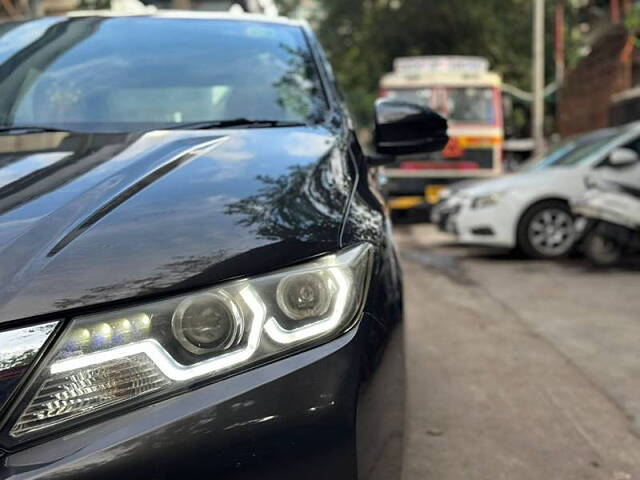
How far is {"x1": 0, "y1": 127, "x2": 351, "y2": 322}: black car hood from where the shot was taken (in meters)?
1.26

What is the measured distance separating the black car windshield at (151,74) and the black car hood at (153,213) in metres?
0.43

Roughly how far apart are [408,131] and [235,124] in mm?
614

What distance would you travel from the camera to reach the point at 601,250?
7.12m

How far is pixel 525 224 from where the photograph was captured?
25.7 feet

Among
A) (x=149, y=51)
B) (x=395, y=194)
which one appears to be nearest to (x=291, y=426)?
(x=149, y=51)

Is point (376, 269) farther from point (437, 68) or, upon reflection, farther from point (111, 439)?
point (437, 68)

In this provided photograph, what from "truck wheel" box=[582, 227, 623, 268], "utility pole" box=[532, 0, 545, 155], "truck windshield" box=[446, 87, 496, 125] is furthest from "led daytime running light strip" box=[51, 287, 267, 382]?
"utility pole" box=[532, 0, 545, 155]

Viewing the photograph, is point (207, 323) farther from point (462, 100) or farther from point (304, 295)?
point (462, 100)

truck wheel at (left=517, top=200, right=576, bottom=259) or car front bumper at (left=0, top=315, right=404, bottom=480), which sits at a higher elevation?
car front bumper at (left=0, top=315, right=404, bottom=480)

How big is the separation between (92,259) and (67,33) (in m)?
1.91

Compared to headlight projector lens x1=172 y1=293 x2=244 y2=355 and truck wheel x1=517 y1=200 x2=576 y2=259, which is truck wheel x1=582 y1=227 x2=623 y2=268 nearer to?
truck wheel x1=517 y1=200 x2=576 y2=259

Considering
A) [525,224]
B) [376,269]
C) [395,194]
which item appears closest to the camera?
[376,269]

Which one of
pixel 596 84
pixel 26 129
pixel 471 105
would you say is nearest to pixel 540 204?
pixel 471 105

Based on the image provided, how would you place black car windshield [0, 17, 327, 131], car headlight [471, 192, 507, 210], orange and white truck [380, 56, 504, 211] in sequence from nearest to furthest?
black car windshield [0, 17, 327, 131], car headlight [471, 192, 507, 210], orange and white truck [380, 56, 504, 211]
